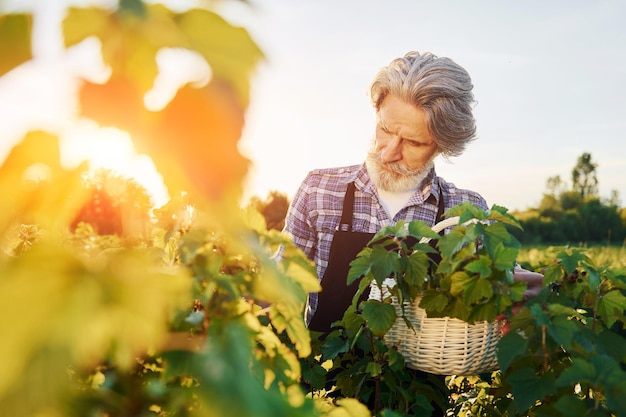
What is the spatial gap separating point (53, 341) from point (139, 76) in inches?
7.4

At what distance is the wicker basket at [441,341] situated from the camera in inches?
55.9

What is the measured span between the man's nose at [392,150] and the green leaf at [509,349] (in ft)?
5.79

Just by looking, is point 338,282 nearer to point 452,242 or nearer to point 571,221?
point 452,242

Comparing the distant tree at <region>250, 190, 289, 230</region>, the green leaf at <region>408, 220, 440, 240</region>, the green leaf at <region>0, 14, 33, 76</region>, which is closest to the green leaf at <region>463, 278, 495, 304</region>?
the green leaf at <region>408, 220, 440, 240</region>

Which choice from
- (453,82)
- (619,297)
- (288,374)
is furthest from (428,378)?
(453,82)

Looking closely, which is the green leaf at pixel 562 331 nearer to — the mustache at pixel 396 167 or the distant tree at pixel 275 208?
the mustache at pixel 396 167

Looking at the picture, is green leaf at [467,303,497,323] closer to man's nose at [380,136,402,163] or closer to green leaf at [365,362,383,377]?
green leaf at [365,362,383,377]

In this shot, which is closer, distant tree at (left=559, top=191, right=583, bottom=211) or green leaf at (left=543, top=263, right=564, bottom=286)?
green leaf at (left=543, top=263, right=564, bottom=286)

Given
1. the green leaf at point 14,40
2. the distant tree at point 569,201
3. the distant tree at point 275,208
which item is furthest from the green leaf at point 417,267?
the distant tree at point 569,201

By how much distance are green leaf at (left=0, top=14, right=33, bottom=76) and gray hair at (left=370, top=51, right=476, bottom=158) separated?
98.4 inches

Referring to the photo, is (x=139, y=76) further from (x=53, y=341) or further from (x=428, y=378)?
(x=428, y=378)

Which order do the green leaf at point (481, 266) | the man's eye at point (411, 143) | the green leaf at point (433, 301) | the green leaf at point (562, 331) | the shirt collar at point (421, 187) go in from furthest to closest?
the shirt collar at point (421, 187), the man's eye at point (411, 143), the green leaf at point (433, 301), the green leaf at point (481, 266), the green leaf at point (562, 331)

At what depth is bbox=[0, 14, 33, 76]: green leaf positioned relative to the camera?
0.42m

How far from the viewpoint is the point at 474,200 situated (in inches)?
125
